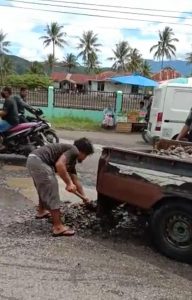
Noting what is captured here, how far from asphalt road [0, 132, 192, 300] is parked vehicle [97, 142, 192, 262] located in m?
0.20

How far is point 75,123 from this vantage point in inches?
864

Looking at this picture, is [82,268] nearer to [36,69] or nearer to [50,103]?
[50,103]

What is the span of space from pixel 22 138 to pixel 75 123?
37.8ft

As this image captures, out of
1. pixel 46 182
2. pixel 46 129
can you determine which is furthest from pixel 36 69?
pixel 46 182

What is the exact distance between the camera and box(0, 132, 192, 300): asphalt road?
4277 millimetres

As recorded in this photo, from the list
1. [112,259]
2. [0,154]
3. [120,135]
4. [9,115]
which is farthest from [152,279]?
[120,135]

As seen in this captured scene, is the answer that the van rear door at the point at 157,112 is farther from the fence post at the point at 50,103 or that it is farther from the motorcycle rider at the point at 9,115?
the fence post at the point at 50,103

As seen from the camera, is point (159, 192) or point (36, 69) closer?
point (159, 192)

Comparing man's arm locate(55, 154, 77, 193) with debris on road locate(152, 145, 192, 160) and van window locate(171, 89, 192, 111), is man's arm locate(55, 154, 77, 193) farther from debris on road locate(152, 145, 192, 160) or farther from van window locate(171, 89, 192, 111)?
van window locate(171, 89, 192, 111)

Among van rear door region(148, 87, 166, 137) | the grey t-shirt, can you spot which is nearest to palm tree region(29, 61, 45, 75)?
van rear door region(148, 87, 166, 137)

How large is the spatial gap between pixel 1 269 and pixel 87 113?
18.4 meters

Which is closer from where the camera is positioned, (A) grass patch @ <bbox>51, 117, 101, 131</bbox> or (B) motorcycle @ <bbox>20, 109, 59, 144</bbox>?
(B) motorcycle @ <bbox>20, 109, 59, 144</bbox>

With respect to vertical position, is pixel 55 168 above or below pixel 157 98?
above

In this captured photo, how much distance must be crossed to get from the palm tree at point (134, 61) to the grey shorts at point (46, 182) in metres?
73.2
